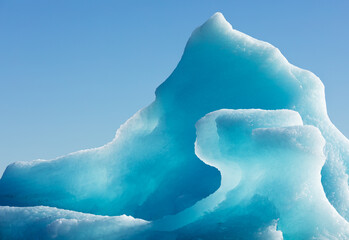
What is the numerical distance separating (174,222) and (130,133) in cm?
238

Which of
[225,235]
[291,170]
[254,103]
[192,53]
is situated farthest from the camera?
[192,53]

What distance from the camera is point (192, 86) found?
6227mm

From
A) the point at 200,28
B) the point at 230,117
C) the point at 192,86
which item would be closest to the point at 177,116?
the point at 192,86

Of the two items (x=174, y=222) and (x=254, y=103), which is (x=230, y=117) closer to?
(x=174, y=222)

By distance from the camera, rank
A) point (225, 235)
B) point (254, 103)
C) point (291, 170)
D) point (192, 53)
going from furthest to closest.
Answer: point (192, 53) → point (254, 103) → point (291, 170) → point (225, 235)

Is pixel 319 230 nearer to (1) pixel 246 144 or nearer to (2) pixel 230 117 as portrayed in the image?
(1) pixel 246 144

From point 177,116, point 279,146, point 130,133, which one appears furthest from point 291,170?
point 130,133

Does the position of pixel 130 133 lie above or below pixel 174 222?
above

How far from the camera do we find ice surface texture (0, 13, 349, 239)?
3949 millimetres

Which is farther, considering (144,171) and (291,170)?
(144,171)

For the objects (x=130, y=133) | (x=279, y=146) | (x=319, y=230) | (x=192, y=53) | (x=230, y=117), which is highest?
(x=192, y=53)

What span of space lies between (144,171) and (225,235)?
2599 millimetres

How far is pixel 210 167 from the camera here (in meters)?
6.04

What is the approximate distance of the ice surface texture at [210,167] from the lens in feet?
13.0
